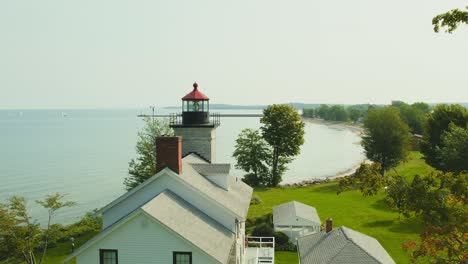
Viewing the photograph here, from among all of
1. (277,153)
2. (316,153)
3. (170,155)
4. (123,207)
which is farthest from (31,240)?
(316,153)

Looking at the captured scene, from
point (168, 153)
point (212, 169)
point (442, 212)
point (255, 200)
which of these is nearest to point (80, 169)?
point (255, 200)

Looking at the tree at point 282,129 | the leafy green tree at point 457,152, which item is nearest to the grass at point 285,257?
the leafy green tree at point 457,152

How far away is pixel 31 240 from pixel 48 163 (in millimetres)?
80900

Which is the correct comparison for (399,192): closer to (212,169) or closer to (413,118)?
(212,169)

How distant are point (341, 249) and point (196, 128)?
16.6 meters

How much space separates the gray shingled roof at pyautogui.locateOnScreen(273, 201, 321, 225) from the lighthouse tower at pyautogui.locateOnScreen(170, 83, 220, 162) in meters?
7.61

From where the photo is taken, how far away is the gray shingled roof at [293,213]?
3512 centimetres

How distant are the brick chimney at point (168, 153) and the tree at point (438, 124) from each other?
44.7m

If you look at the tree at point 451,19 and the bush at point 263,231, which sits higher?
the tree at point 451,19

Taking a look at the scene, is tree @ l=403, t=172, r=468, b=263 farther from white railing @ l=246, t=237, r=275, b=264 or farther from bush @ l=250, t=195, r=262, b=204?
bush @ l=250, t=195, r=262, b=204

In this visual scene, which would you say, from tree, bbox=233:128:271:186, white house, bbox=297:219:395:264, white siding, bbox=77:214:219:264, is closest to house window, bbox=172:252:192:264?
white siding, bbox=77:214:219:264

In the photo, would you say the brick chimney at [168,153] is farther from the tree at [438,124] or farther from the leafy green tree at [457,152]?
the tree at [438,124]

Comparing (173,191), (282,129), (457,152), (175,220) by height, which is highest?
(282,129)

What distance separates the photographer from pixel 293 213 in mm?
35594
